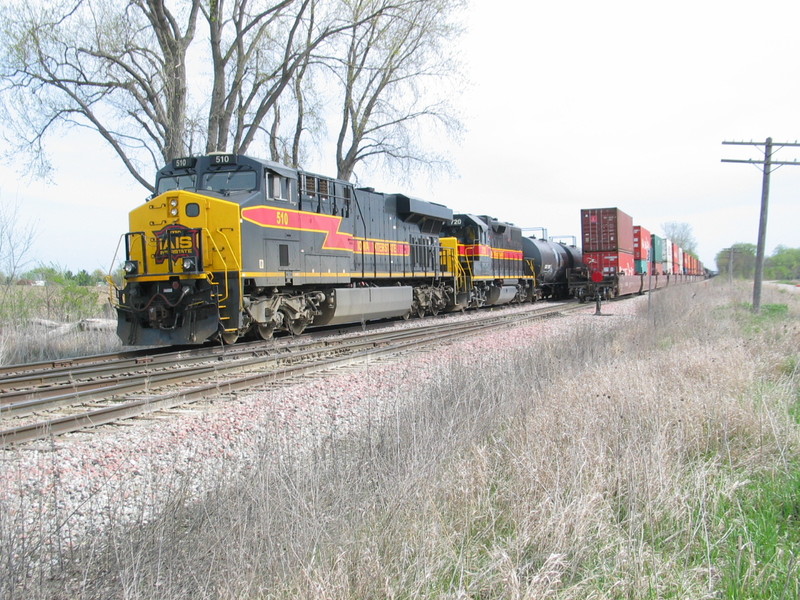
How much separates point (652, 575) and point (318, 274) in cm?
1071

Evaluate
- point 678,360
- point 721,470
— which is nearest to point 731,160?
point 678,360

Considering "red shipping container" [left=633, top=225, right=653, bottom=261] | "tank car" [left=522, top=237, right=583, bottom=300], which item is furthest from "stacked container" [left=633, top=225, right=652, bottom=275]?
"tank car" [left=522, top=237, right=583, bottom=300]

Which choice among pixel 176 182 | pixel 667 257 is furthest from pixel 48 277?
pixel 667 257

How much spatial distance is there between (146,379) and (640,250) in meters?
30.3

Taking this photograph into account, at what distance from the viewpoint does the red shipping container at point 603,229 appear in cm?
2708

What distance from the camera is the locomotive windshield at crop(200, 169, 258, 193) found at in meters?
11.2

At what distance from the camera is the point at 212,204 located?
10.4 metres

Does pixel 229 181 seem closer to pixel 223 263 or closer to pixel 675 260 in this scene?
pixel 223 263

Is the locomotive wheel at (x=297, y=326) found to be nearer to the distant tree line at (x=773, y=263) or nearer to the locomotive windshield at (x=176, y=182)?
the locomotive windshield at (x=176, y=182)

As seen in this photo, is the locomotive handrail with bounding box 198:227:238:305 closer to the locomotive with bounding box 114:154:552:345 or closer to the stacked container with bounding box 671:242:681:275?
the locomotive with bounding box 114:154:552:345

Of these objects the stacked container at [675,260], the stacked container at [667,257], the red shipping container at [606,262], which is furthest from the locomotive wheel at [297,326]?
the stacked container at [675,260]

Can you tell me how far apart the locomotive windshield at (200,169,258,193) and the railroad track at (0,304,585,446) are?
Answer: 302cm

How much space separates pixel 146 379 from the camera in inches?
291

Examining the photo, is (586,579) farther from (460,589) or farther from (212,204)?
(212,204)
